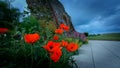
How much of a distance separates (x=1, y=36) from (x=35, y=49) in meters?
0.62

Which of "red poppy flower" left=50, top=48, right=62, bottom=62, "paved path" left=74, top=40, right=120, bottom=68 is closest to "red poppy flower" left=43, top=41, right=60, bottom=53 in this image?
"red poppy flower" left=50, top=48, right=62, bottom=62

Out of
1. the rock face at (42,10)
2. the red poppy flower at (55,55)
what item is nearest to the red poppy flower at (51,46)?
the red poppy flower at (55,55)

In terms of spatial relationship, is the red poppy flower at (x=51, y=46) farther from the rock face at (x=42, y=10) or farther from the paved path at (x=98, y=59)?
the rock face at (x=42, y=10)

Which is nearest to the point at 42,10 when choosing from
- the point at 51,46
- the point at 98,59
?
the point at 98,59

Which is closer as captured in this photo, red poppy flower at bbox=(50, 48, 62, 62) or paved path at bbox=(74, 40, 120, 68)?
red poppy flower at bbox=(50, 48, 62, 62)

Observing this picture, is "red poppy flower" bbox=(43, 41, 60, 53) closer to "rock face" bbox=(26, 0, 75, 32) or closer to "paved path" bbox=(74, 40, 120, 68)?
"paved path" bbox=(74, 40, 120, 68)

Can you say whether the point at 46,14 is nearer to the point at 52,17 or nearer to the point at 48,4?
the point at 52,17

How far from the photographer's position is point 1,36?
2.17 meters

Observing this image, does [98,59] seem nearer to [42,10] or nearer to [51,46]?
[51,46]

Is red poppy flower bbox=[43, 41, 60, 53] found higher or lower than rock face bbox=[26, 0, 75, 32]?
lower

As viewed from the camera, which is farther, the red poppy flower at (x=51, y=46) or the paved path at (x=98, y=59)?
the paved path at (x=98, y=59)

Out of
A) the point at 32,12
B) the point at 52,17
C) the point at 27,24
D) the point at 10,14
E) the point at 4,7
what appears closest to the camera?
the point at 27,24

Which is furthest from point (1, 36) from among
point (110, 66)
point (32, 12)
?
point (32, 12)

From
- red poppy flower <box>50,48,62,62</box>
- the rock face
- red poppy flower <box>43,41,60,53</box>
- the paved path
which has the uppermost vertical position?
the rock face
